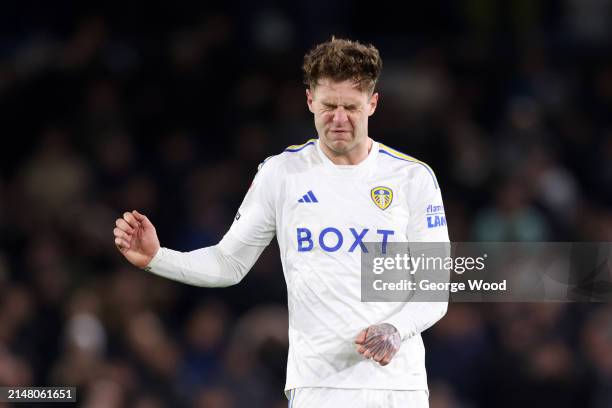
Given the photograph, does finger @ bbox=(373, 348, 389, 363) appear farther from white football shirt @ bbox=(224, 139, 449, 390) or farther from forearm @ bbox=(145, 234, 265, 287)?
forearm @ bbox=(145, 234, 265, 287)

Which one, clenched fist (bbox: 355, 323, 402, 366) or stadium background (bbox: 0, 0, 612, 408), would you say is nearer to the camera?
clenched fist (bbox: 355, 323, 402, 366)

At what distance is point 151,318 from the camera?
874cm

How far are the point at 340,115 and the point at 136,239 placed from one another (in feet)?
3.26

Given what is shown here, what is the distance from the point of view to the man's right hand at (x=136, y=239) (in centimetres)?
462

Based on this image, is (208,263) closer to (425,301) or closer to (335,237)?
(335,237)

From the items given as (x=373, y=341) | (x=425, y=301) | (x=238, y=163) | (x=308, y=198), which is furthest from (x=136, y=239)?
(x=238, y=163)

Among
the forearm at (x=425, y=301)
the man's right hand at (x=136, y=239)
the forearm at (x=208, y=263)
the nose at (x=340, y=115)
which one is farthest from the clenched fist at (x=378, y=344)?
the man's right hand at (x=136, y=239)

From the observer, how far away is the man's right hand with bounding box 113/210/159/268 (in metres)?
4.62

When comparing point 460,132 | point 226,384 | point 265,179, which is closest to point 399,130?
point 460,132

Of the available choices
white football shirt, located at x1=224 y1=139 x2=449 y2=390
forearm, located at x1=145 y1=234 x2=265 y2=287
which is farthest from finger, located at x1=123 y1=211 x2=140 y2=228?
white football shirt, located at x1=224 y1=139 x2=449 y2=390

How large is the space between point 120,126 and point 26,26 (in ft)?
7.27

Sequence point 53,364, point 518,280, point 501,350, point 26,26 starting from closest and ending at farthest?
point 518,280
point 53,364
point 501,350
point 26,26

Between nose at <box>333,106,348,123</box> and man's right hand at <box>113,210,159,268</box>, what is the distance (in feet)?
2.93

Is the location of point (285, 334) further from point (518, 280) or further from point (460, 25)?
point (460, 25)
